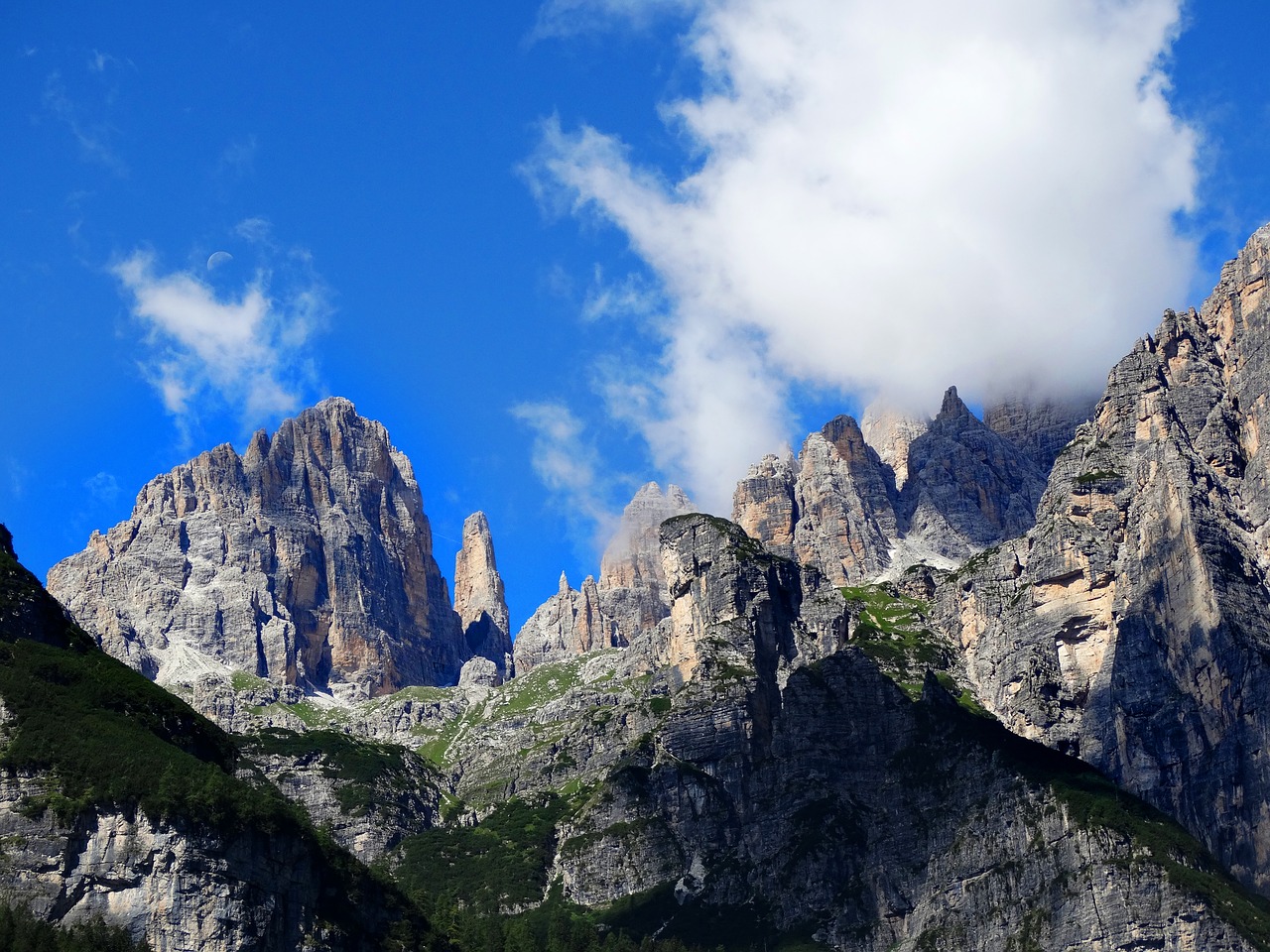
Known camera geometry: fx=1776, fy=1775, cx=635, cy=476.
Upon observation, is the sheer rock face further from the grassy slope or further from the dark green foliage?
the dark green foliage

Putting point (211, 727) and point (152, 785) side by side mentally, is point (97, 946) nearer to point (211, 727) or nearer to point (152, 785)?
point (152, 785)

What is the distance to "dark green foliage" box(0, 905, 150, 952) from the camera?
476ft

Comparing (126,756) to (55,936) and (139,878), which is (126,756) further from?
(55,936)

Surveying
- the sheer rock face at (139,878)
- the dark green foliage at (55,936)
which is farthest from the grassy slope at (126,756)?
the dark green foliage at (55,936)

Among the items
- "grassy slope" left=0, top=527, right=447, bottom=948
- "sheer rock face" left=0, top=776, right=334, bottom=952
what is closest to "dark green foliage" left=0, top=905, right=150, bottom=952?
"sheer rock face" left=0, top=776, right=334, bottom=952

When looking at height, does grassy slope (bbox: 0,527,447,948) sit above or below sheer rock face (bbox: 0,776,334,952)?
above

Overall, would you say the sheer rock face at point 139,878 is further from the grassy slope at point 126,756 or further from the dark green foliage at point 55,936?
the dark green foliage at point 55,936

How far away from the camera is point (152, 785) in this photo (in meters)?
162

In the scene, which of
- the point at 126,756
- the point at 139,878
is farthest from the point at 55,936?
the point at 126,756

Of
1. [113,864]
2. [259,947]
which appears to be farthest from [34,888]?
[259,947]

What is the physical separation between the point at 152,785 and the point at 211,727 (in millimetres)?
35763

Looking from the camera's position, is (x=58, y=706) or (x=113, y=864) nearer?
(x=113, y=864)

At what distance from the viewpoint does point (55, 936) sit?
149625 millimetres

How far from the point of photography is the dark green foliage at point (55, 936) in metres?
145
